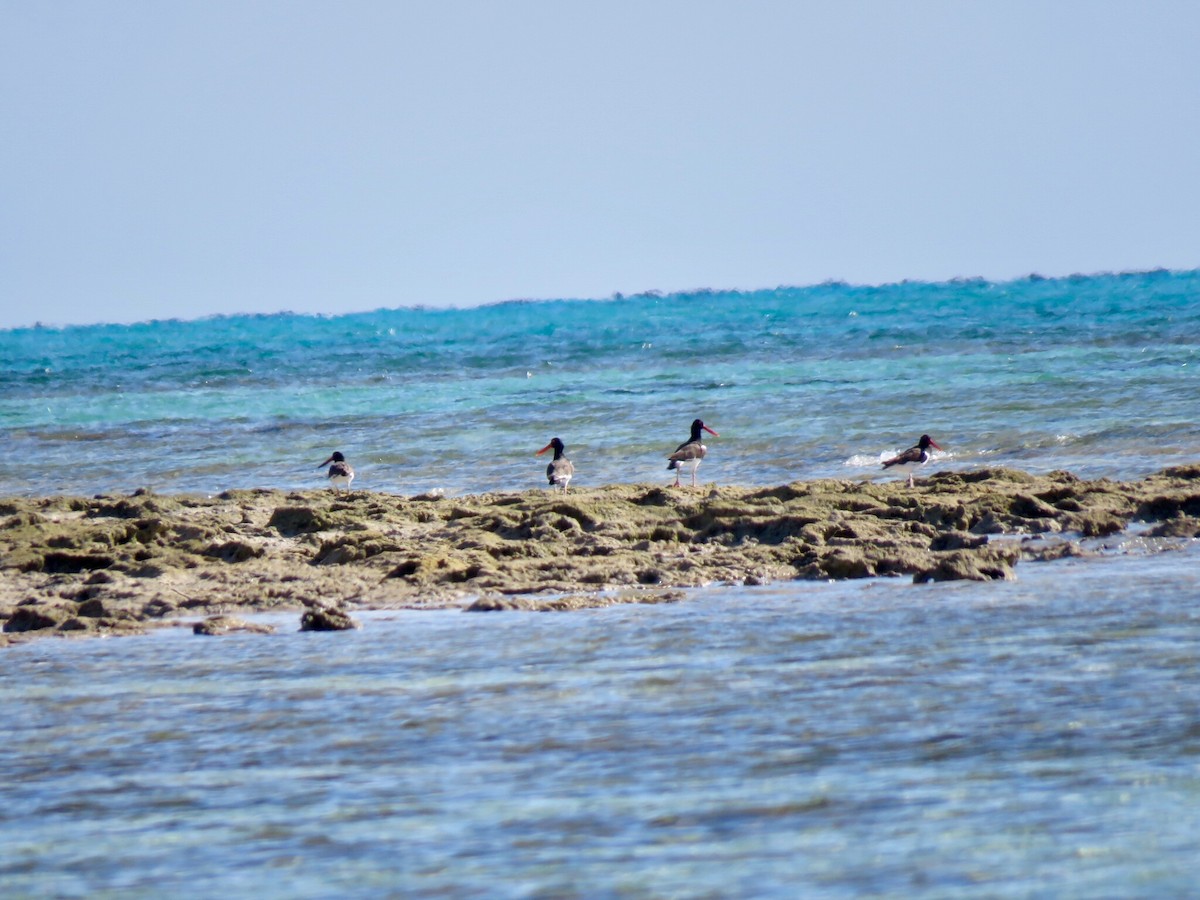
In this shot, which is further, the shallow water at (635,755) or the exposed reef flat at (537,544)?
the exposed reef flat at (537,544)

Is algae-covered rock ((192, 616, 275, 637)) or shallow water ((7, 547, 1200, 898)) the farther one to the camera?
algae-covered rock ((192, 616, 275, 637))

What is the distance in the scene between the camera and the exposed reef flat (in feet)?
31.4

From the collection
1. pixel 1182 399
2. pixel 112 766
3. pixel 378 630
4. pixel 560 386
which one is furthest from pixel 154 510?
pixel 560 386

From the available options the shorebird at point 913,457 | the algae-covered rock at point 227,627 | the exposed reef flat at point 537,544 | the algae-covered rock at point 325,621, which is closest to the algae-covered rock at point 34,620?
the exposed reef flat at point 537,544

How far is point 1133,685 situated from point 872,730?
47.7 inches

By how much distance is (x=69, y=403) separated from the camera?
33969 millimetres

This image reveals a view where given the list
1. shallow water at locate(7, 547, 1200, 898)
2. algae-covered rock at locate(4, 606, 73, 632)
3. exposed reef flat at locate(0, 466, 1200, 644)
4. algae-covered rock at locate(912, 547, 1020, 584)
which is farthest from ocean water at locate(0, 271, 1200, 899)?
algae-covered rock at locate(4, 606, 73, 632)

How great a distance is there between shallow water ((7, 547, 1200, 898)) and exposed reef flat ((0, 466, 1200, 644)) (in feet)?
3.59

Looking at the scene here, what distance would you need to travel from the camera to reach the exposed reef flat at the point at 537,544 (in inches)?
377

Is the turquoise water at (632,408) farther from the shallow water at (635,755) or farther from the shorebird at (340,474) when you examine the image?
the shallow water at (635,755)

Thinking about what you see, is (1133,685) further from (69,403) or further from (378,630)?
(69,403)

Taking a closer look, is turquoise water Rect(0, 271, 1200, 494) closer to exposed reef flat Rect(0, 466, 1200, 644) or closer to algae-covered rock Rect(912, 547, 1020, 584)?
exposed reef flat Rect(0, 466, 1200, 644)

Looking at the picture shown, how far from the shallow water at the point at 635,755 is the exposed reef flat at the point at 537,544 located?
1.09m

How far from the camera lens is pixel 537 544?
11.0m
